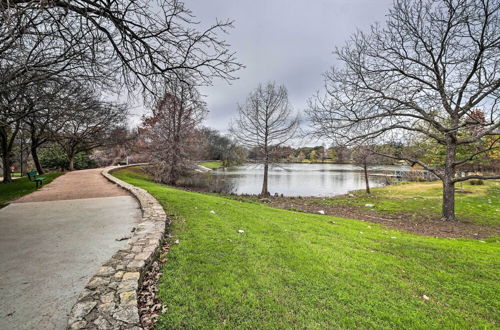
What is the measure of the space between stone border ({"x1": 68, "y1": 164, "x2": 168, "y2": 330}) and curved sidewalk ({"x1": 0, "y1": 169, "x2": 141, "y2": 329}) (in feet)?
0.57

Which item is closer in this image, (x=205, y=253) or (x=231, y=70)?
(x=205, y=253)

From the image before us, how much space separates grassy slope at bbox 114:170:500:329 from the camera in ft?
7.68

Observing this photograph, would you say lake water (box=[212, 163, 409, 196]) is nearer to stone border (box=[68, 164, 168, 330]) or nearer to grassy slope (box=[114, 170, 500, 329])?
grassy slope (box=[114, 170, 500, 329])

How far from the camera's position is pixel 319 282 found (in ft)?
9.75

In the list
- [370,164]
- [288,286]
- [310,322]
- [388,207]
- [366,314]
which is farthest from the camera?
[370,164]

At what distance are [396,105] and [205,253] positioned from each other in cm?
817

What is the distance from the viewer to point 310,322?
225 centimetres

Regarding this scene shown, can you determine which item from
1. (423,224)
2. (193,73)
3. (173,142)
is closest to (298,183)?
(173,142)

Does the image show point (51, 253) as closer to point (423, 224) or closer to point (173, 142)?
point (423, 224)

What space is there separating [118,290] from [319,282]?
2.55 m

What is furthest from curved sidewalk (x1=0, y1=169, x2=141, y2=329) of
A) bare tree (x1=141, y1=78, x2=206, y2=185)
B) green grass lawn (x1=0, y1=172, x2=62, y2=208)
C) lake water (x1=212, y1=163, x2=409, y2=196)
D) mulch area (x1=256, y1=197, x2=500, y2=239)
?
lake water (x1=212, y1=163, x2=409, y2=196)

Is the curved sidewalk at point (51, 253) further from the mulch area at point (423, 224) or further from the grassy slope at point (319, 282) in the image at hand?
the mulch area at point (423, 224)

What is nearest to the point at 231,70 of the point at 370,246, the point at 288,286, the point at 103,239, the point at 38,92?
the point at 288,286

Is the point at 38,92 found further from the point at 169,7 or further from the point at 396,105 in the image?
the point at 396,105
